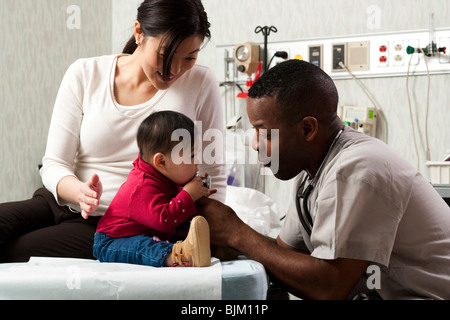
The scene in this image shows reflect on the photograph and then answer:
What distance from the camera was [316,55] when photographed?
9.42ft

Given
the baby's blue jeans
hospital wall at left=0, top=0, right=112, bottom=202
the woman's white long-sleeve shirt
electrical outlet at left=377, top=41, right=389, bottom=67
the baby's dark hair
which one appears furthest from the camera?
electrical outlet at left=377, top=41, right=389, bottom=67

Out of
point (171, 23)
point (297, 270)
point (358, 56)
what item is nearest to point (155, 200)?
point (297, 270)

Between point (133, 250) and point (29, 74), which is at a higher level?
point (29, 74)

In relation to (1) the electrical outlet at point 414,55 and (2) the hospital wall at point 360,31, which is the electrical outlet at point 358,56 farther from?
(1) the electrical outlet at point 414,55

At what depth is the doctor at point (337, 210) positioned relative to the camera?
1117 millimetres

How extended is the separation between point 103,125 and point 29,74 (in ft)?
3.79

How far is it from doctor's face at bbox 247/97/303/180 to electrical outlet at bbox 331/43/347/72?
5.43 ft

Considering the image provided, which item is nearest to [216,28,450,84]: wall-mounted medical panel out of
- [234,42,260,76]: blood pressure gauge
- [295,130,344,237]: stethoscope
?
[234,42,260,76]: blood pressure gauge

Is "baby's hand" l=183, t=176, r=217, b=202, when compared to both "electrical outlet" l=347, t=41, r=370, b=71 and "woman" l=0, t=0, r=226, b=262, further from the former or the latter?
"electrical outlet" l=347, t=41, r=370, b=71

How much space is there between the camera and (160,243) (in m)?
1.21

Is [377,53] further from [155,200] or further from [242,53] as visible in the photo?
[155,200]

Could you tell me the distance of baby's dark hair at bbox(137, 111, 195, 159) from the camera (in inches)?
51.4

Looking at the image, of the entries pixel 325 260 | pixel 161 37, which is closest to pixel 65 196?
pixel 161 37

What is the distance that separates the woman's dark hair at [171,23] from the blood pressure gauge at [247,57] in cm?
142
